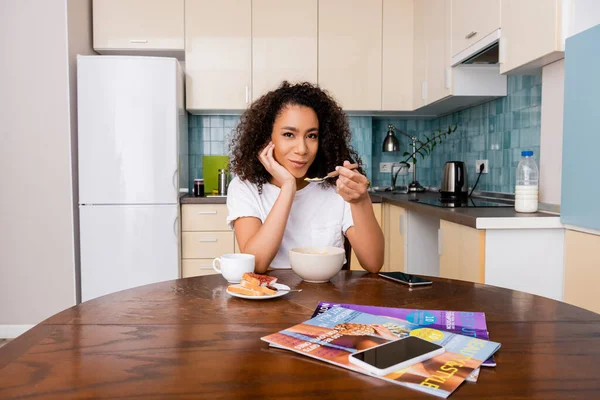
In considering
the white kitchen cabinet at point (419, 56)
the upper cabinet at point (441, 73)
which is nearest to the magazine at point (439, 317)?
the upper cabinet at point (441, 73)

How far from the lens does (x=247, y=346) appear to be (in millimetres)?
770

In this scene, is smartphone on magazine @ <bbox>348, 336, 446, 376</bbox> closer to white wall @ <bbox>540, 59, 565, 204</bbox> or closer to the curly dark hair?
the curly dark hair

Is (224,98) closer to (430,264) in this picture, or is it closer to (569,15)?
(430,264)

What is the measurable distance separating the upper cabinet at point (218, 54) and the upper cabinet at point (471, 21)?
4.72 feet

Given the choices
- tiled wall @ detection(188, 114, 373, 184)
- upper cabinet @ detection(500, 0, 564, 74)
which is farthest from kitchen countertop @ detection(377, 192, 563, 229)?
tiled wall @ detection(188, 114, 373, 184)

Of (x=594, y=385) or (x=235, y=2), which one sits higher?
(x=235, y=2)

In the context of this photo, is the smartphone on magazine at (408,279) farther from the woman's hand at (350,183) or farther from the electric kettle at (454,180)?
the electric kettle at (454,180)

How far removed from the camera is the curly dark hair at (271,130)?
1.81 meters

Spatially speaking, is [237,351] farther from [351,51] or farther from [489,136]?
[351,51]

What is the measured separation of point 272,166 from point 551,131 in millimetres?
1288

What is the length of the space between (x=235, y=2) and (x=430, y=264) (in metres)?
2.19

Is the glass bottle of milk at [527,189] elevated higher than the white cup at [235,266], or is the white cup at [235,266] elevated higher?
the glass bottle of milk at [527,189]

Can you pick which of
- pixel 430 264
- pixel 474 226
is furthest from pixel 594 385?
pixel 430 264

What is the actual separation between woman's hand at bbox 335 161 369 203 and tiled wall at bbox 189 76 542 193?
1.46 m
